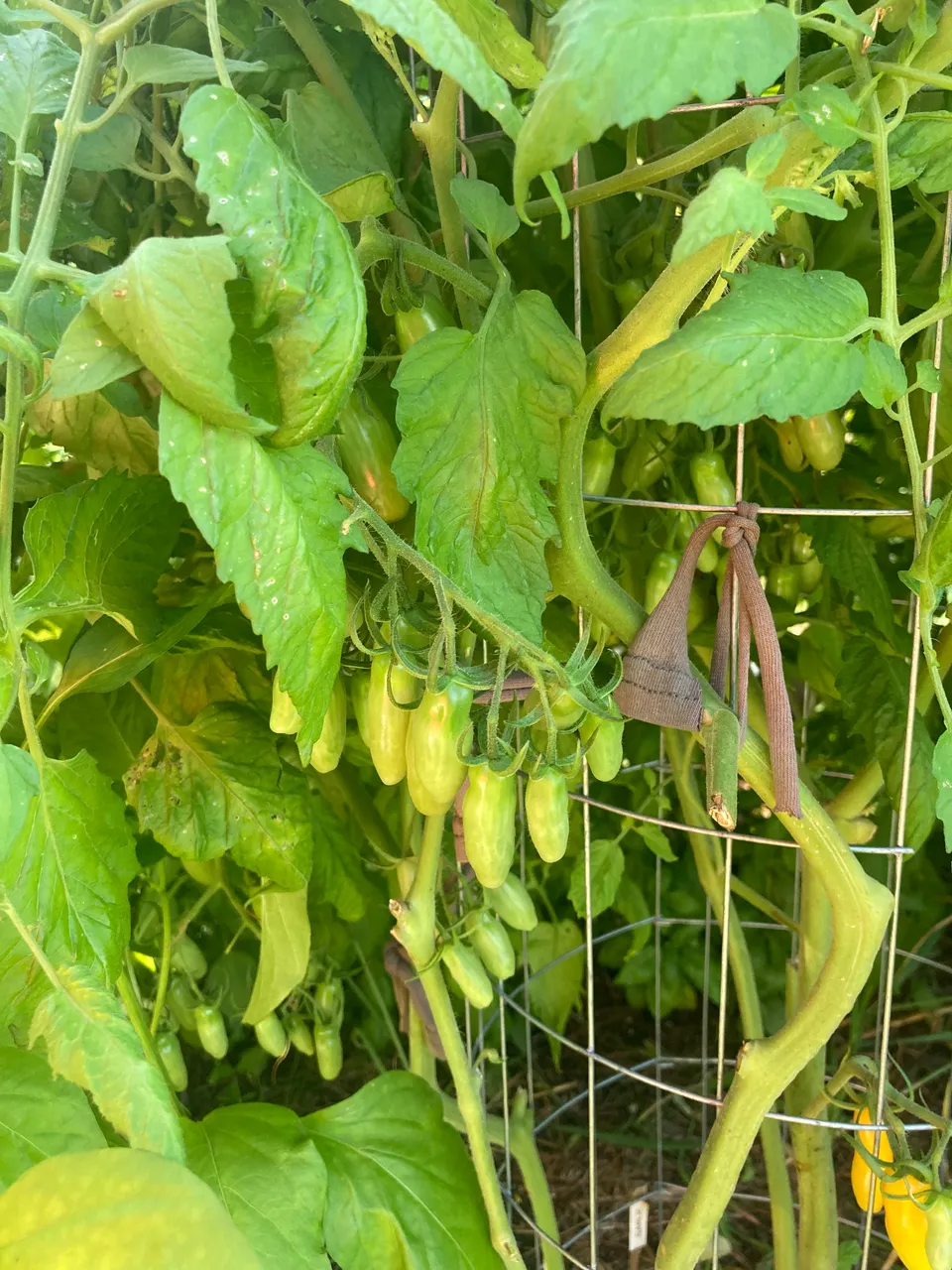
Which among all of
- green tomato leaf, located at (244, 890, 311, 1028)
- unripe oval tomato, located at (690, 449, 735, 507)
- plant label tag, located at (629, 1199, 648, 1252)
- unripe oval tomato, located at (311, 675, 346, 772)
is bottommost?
plant label tag, located at (629, 1199, 648, 1252)

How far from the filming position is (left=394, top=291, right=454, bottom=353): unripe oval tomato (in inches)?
19.6

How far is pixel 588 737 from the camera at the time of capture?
22.0 inches

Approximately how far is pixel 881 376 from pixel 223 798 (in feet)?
1.54

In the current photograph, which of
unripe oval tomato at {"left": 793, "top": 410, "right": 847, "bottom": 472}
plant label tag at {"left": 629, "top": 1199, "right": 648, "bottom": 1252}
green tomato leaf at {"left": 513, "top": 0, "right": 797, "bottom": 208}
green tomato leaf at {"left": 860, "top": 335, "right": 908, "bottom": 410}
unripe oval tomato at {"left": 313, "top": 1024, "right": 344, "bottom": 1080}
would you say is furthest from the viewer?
plant label tag at {"left": 629, "top": 1199, "right": 648, "bottom": 1252}

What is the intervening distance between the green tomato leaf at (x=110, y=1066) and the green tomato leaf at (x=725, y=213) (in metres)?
0.33

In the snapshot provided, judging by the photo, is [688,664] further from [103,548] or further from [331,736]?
[103,548]

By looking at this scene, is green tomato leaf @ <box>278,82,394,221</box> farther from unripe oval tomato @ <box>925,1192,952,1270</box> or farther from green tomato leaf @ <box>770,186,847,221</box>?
unripe oval tomato @ <box>925,1192,952,1270</box>

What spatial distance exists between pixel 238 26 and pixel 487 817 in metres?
0.50

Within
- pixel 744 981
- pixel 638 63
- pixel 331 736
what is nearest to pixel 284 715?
pixel 331 736

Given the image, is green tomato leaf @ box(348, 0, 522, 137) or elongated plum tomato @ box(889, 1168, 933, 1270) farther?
elongated plum tomato @ box(889, 1168, 933, 1270)

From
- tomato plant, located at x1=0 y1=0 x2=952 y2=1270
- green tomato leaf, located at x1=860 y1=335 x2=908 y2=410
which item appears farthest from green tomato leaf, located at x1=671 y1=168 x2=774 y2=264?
green tomato leaf, located at x1=860 y1=335 x2=908 y2=410

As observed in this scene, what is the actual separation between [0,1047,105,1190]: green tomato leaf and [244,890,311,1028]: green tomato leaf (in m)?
0.22

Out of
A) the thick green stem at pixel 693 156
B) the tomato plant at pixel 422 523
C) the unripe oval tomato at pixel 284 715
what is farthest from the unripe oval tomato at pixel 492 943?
the thick green stem at pixel 693 156

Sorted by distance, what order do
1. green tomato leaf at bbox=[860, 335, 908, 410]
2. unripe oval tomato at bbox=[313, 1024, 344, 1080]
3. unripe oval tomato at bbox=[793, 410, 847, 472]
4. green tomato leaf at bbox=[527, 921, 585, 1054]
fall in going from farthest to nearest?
1. green tomato leaf at bbox=[527, 921, 585, 1054]
2. unripe oval tomato at bbox=[313, 1024, 344, 1080]
3. unripe oval tomato at bbox=[793, 410, 847, 472]
4. green tomato leaf at bbox=[860, 335, 908, 410]
